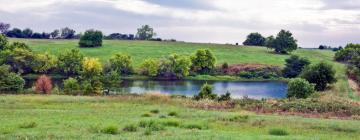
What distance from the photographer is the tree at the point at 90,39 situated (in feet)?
627

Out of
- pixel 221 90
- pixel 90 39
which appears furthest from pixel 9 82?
pixel 90 39

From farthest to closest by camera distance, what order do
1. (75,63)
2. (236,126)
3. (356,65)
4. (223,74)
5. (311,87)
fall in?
1. (223,74)
2. (75,63)
3. (356,65)
4. (311,87)
5. (236,126)

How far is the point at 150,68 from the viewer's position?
148m

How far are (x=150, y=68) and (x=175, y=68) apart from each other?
7196 millimetres

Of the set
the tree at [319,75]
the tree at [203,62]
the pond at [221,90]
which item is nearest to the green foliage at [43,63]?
the pond at [221,90]

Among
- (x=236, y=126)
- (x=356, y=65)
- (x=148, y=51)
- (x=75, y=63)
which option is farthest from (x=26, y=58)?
(x=236, y=126)

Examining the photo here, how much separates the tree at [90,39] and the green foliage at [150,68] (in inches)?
1786

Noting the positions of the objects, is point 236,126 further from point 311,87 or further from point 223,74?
point 223,74

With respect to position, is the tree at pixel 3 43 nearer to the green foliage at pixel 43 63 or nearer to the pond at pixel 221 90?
the green foliage at pixel 43 63

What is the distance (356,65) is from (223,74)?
4334cm

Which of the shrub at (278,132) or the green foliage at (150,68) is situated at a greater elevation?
the shrub at (278,132)

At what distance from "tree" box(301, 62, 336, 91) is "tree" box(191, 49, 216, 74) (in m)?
61.7

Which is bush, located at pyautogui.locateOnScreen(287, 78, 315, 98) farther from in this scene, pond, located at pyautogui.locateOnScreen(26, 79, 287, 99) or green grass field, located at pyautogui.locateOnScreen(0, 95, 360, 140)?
green grass field, located at pyautogui.locateOnScreen(0, 95, 360, 140)

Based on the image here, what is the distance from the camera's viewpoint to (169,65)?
14850 cm
